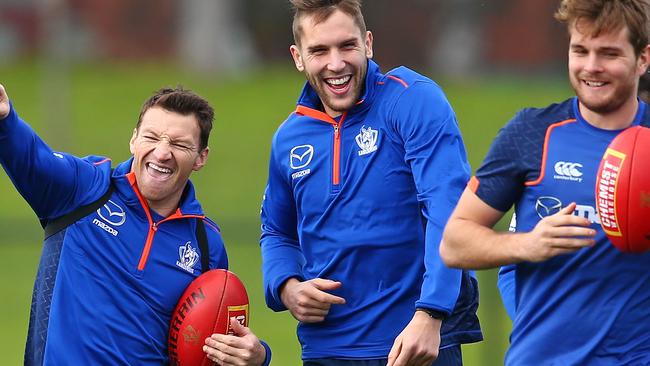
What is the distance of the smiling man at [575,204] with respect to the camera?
5098mm

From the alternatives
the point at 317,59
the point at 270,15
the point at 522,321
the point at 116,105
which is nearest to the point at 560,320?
the point at 522,321

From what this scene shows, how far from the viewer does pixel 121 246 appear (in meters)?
6.17

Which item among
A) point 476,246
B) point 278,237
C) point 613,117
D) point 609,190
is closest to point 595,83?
point 613,117

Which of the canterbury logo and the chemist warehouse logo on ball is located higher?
the canterbury logo

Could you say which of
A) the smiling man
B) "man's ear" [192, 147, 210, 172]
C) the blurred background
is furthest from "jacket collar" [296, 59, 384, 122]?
the blurred background

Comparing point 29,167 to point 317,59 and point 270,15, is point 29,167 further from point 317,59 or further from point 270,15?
point 270,15

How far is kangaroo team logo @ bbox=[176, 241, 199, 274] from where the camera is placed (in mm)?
6270

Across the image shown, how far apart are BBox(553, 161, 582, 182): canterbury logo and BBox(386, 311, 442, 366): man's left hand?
37.3 inches

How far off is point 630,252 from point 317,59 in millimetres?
1759

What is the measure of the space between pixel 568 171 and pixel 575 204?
135 mm

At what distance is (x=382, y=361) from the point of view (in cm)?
616

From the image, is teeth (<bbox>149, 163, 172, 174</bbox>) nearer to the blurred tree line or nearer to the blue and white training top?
the blue and white training top

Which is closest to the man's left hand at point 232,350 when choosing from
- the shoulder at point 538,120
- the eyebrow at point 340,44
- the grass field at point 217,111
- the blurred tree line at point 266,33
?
the eyebrow at point 340,44

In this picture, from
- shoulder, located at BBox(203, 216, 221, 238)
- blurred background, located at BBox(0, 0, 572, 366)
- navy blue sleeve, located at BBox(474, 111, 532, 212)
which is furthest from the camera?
blurred background, located at BBox(0, 0, 572, 366)
